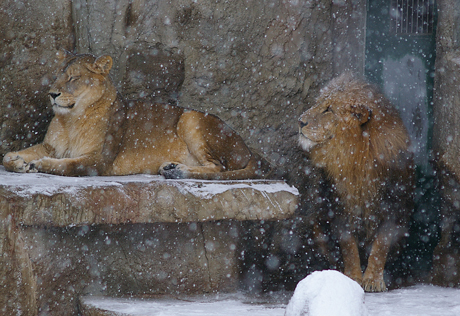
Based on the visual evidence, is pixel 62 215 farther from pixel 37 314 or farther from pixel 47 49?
pixel 47 49

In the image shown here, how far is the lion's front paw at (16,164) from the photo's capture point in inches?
164

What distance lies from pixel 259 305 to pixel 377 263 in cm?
103

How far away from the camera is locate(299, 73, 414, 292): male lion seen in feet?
14.4

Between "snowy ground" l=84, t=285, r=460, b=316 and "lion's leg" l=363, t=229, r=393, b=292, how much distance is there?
0.33 ft

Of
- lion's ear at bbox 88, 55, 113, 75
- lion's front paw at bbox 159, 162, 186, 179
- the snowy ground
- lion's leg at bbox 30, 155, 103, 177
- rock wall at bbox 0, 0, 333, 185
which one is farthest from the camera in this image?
rock wall at bbox 0, 0, 333, 185

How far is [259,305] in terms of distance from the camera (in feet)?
13.1

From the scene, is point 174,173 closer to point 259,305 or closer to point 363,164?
point 259,305

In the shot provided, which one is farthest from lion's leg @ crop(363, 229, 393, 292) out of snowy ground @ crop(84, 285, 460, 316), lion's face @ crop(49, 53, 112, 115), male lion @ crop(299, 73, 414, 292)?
lion's face @ crop(49, 53, 112, 115)

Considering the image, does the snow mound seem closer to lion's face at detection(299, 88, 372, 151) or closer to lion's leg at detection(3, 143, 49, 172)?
lion's face at detection(299, 88, 372, 151)

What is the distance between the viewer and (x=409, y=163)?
4531mm

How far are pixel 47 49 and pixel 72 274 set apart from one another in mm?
2109

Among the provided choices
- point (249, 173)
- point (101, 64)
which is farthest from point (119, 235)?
point (101, 64)

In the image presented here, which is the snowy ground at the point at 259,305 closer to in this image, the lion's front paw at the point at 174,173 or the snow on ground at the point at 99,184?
the snow on ground at the point at 99,184

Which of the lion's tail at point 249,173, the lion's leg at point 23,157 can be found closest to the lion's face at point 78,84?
the lion's leg at point 23,157
